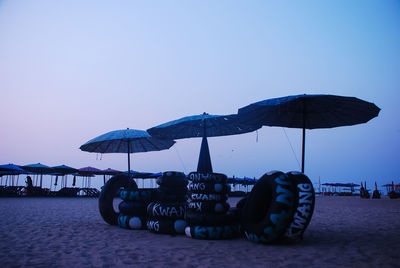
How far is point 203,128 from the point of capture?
9.56m

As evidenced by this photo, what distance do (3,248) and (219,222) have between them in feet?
12.3

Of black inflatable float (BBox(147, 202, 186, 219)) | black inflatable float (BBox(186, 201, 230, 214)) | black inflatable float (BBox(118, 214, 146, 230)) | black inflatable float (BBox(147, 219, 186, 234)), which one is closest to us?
black inflatable float (BBox(186, 201, 230, 214))

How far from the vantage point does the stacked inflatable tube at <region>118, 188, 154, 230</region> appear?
763cm

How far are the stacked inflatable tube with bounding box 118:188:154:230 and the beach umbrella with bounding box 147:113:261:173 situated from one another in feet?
5.04

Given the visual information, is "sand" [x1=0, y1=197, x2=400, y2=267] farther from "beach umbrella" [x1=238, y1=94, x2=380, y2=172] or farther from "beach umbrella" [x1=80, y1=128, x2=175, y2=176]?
"beach umbrella" [x1=80, y1=128, x2=175, y2=176]

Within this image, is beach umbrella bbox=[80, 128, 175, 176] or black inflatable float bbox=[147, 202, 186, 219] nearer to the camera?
black inflatable float bbox=[147, 202, 186, 219]

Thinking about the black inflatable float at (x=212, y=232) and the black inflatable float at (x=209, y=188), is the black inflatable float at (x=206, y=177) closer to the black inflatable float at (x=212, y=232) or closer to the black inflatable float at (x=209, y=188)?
the black inflatable float at (x=209, y=188)

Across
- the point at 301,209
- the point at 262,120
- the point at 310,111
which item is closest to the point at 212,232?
the point at 301,209

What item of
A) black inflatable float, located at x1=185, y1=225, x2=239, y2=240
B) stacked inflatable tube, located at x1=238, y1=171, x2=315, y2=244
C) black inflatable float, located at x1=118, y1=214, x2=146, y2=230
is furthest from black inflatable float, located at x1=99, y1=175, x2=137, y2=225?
stacked inflatable tube, located at x1=238, y1=171, x2=315, y2=244

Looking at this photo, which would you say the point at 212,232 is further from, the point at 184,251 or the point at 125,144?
the point at 125,144

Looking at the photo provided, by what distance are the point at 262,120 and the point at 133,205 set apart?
3942 millimetres

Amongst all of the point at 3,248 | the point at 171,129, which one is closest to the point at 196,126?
the point at 171,129

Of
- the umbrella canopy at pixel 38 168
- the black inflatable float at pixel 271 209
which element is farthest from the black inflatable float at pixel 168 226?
the umbrella canopy at pixel 38 168

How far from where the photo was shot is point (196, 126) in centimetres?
935
